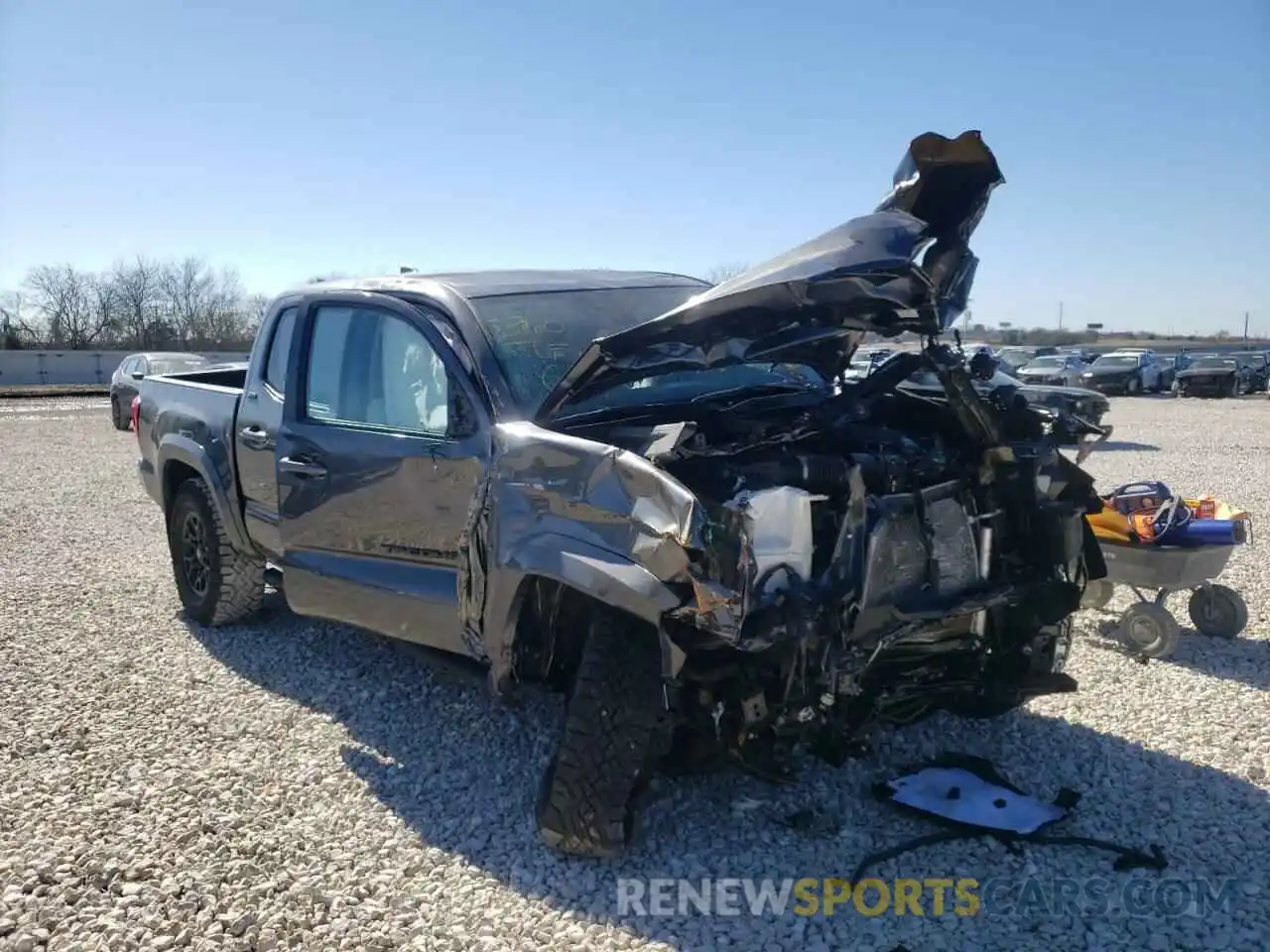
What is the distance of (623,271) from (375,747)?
252 centimetres

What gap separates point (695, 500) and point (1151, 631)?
11.7ft

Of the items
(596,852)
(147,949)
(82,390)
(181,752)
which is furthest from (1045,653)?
(82,390)

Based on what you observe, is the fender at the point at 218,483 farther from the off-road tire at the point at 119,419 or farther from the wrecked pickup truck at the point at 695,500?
the off-road tire at the point at 119,419

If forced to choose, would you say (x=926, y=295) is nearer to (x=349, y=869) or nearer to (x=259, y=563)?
(x=349, y=869)

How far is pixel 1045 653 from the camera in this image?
13.1 feet

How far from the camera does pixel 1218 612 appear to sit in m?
5.68

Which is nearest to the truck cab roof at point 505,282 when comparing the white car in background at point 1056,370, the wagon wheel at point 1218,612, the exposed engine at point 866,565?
the exposed engine at point 866,565

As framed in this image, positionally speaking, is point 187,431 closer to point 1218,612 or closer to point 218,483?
point 218,483

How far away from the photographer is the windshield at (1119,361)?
1283 inches

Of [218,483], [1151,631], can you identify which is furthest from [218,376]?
[1151,631]

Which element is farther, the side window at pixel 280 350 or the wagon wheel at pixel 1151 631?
the wagon wheel at pixel 1151 631

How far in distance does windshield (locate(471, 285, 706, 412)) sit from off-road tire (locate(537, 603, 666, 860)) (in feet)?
3.34

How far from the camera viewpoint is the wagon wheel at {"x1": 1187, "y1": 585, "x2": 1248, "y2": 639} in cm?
562

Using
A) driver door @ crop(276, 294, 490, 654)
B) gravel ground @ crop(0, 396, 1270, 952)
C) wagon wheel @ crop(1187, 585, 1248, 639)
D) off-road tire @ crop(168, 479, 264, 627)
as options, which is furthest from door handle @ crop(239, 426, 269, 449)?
wagon wheel @ crop(1187, 585, 1248, 639)
